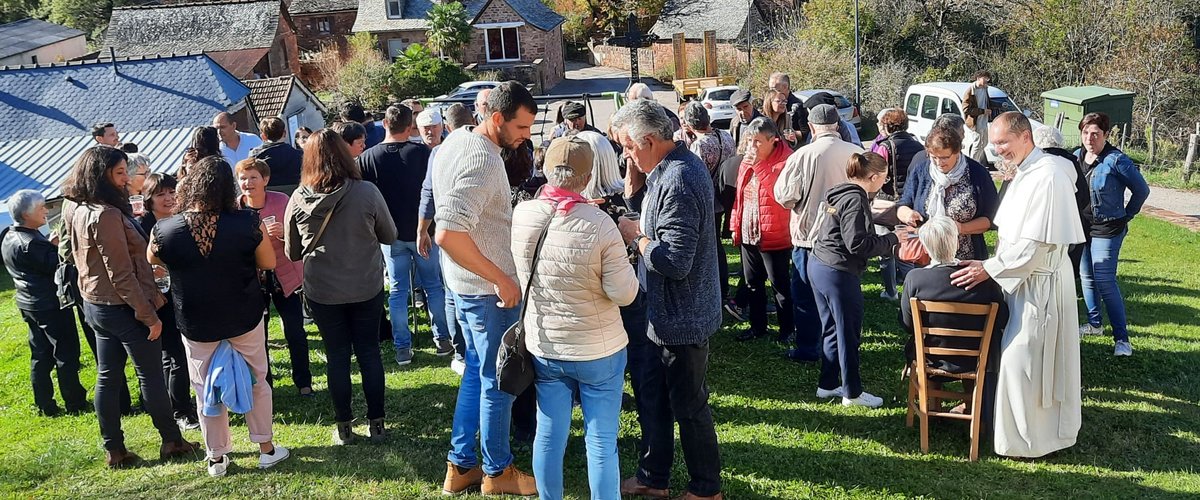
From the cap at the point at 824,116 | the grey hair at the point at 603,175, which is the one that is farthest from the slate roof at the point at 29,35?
the grey hair at the point at 603,175

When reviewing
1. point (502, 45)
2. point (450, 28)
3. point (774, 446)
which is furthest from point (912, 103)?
point (502, 45)

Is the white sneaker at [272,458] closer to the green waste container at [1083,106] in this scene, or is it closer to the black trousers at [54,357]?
the black trousers at [54,357]

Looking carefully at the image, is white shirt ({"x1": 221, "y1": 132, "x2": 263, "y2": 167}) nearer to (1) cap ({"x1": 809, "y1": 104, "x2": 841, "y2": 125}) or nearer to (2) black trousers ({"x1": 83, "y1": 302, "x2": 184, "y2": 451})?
(2) black trousers ({"x1": 83, "y1": 302, "x2": 184, "y2": 451})

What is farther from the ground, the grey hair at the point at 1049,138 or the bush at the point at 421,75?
the bush at the point at 421,75

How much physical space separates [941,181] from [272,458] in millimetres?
4240

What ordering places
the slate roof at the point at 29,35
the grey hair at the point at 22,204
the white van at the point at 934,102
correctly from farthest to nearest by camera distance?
the slate roof at the point at 29,35 → the white van at the point at 934,102 → the grey hair at the point at 22,204

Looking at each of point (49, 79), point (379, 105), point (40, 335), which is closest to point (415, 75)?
point (379, 105)

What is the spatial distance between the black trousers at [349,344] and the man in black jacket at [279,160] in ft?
7.96

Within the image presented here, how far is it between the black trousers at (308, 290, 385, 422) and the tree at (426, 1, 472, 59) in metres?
37.0

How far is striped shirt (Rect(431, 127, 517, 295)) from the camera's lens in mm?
3844

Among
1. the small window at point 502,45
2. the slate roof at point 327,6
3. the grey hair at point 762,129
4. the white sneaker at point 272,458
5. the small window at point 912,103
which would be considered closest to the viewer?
the white sneaker at point 272,458

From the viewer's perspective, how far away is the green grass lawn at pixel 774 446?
450 cm

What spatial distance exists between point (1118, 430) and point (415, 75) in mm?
33614

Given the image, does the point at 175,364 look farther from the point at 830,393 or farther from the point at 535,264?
the point at 830,393
